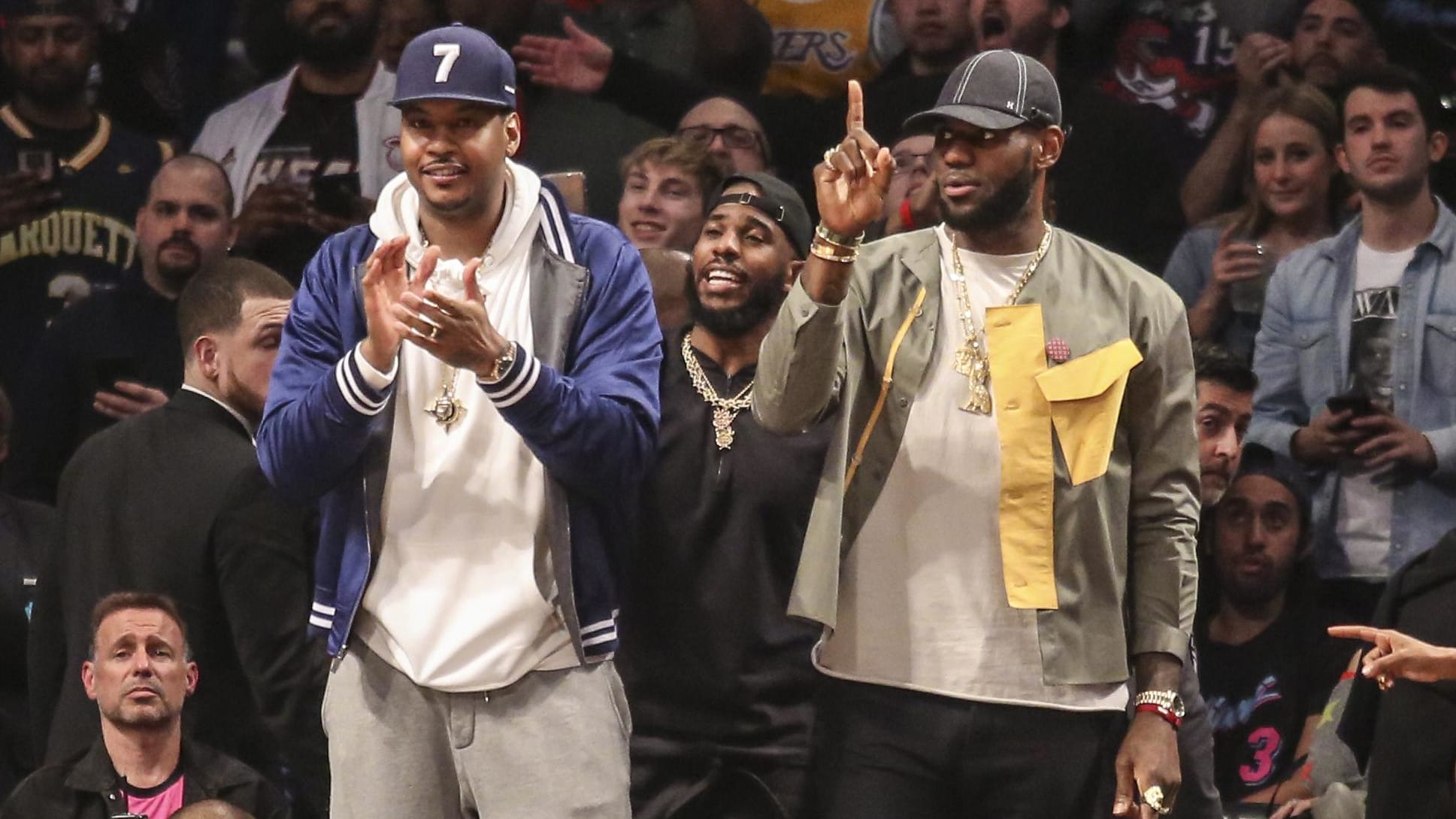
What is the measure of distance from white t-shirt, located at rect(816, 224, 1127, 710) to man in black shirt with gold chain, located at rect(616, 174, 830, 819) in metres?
0.67

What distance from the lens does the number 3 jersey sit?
5668 mm

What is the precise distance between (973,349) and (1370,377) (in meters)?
2.57

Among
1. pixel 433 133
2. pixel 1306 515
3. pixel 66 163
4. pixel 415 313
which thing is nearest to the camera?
pixel 415 313

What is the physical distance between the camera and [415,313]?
3.47 m

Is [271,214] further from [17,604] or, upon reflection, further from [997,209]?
[997,209]

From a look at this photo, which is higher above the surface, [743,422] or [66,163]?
[66,163]

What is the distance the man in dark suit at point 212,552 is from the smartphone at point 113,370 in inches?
40.2

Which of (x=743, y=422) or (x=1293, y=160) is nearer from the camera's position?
(x=743, y=422)

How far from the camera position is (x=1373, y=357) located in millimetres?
6102

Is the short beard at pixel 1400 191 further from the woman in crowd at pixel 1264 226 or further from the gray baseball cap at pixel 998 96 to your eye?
the gray baseball cap at pixel 998 96

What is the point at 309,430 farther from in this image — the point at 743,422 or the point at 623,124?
the point at 623,124

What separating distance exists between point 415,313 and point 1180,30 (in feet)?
13.5

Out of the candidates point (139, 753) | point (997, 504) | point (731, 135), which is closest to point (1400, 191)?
point (731, 135)


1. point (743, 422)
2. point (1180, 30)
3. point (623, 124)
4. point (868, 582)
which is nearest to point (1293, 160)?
point (1180, 30)
